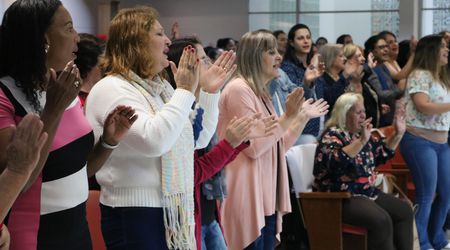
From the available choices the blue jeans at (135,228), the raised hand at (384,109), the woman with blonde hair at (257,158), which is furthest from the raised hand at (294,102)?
the raised hand at (384,109)

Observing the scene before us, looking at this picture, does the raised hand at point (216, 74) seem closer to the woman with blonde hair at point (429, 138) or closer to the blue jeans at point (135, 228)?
the blue jeans at point (135, 228)

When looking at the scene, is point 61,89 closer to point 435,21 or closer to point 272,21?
point 435,21

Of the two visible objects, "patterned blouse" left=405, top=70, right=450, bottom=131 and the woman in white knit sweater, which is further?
"patterned blouse" left=405, top=70, right=450, bottom=131

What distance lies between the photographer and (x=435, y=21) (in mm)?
11898

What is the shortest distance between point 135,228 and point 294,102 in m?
1.41

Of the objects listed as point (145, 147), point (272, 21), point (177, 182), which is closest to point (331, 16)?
point (272, 21)

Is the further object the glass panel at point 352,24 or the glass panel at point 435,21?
the glass panel at point 352,24

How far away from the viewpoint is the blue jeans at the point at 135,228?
2420 mm

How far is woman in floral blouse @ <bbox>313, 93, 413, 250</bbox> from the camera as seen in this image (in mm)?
4457

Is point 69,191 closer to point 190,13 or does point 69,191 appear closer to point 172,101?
point 172,101

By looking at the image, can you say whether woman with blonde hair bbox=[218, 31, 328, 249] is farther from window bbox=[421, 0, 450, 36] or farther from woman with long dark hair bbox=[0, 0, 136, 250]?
window bbox=[421, 0, 450, 36]

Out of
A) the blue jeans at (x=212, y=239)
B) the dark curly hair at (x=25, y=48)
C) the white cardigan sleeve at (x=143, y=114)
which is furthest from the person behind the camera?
the blue jeans at (x=212, y=239)

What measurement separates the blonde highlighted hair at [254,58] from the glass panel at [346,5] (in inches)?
341

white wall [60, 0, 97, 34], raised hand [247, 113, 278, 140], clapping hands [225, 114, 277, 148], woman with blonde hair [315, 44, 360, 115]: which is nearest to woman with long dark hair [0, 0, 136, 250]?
clapping hands [225, 114, 277, 148]
